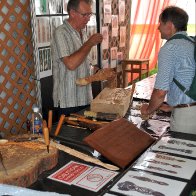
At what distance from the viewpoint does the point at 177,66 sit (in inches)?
57.1

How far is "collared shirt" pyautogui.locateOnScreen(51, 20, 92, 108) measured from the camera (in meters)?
1.91

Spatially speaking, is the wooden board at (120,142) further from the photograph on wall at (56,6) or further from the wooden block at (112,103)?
the photograph on wall at (56,6)

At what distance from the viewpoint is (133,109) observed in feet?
6.06

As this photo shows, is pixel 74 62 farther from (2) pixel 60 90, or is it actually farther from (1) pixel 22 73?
(1) pixel 22 73

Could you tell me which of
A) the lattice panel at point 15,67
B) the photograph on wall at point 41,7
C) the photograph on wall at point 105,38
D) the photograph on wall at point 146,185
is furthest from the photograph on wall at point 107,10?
the photograph on wall at point 146,185

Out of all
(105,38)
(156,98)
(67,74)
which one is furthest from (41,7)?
(156,98)

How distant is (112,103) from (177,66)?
0.41 m

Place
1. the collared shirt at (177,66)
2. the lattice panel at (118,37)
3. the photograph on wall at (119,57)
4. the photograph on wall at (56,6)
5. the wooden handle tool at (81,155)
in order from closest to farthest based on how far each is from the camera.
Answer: the wooden handle tool at (81,155), the collared shirt at (177,66), the photograph on wall at (56,6), the lattice panel at (118,37), the photograph on wall at (119,57)

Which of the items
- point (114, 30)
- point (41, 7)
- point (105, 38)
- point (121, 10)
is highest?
point (121, 10)

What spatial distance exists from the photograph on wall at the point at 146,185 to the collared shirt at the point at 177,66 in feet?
1.85

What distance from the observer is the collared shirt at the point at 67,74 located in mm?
1912

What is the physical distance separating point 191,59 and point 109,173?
712 millimetres

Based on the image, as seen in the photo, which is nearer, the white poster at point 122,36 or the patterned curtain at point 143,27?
the white poster at point 122,36

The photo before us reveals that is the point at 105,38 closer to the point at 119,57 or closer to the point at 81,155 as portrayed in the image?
the point at 119,57
